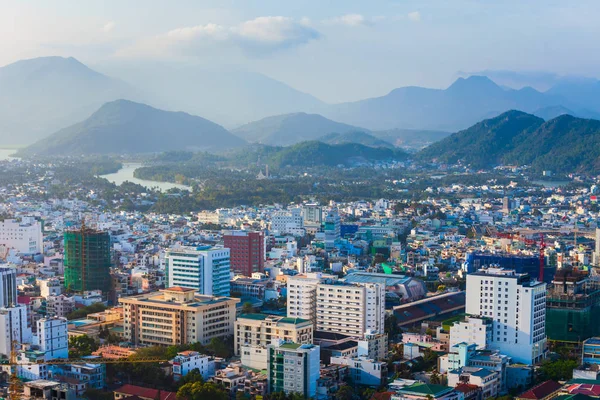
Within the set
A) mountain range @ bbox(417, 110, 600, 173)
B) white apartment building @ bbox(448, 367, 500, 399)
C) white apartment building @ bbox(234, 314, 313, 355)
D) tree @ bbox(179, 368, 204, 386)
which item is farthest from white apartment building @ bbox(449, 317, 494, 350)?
mountain range @ bbox(417, 110, 600, 173)

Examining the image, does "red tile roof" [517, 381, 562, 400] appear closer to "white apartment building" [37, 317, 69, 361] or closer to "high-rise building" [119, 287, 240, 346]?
"high-rise building" [119, 287, 240, 346]

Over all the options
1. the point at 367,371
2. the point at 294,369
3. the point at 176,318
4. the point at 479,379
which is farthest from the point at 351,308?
the point at 479,379

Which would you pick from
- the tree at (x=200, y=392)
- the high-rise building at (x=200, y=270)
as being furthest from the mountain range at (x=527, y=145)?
the tree at (x=200, y=392)

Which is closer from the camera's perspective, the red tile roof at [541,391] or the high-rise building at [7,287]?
the red tile roof at [541,391]

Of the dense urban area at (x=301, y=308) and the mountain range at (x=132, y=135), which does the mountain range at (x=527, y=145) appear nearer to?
the dense urban area at (x=301, y=308)

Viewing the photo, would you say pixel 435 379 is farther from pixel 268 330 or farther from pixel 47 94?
pixel 47 94

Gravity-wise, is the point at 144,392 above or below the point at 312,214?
below

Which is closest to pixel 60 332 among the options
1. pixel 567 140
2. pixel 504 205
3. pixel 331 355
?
pixel 331 355
